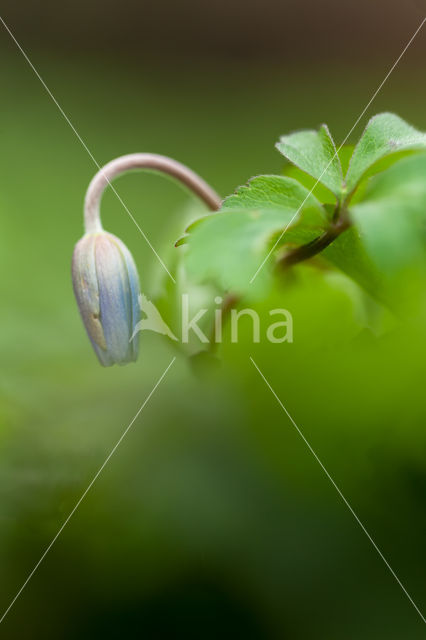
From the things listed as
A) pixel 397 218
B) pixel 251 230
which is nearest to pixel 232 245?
pixel 251 230

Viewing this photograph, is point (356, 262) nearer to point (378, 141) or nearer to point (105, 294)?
point (378, 141)

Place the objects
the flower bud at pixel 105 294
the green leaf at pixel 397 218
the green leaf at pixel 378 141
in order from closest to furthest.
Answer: the green leaf at pixel 397 218 < the green leaf at pixel 378 141 < the flower bud at pixel 105 294

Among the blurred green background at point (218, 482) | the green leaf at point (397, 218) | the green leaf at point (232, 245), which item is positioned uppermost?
the green leaf at point (232, 245)

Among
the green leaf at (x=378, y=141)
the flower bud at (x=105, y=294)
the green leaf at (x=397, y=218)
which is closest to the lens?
the green leaf at (x=397, y=218)

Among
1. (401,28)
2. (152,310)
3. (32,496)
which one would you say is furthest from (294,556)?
(401,28)

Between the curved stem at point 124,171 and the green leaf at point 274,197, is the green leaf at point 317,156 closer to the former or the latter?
the green leaf at point 274,197

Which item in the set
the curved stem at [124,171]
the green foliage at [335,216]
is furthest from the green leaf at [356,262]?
the curved stem at [124,171]
